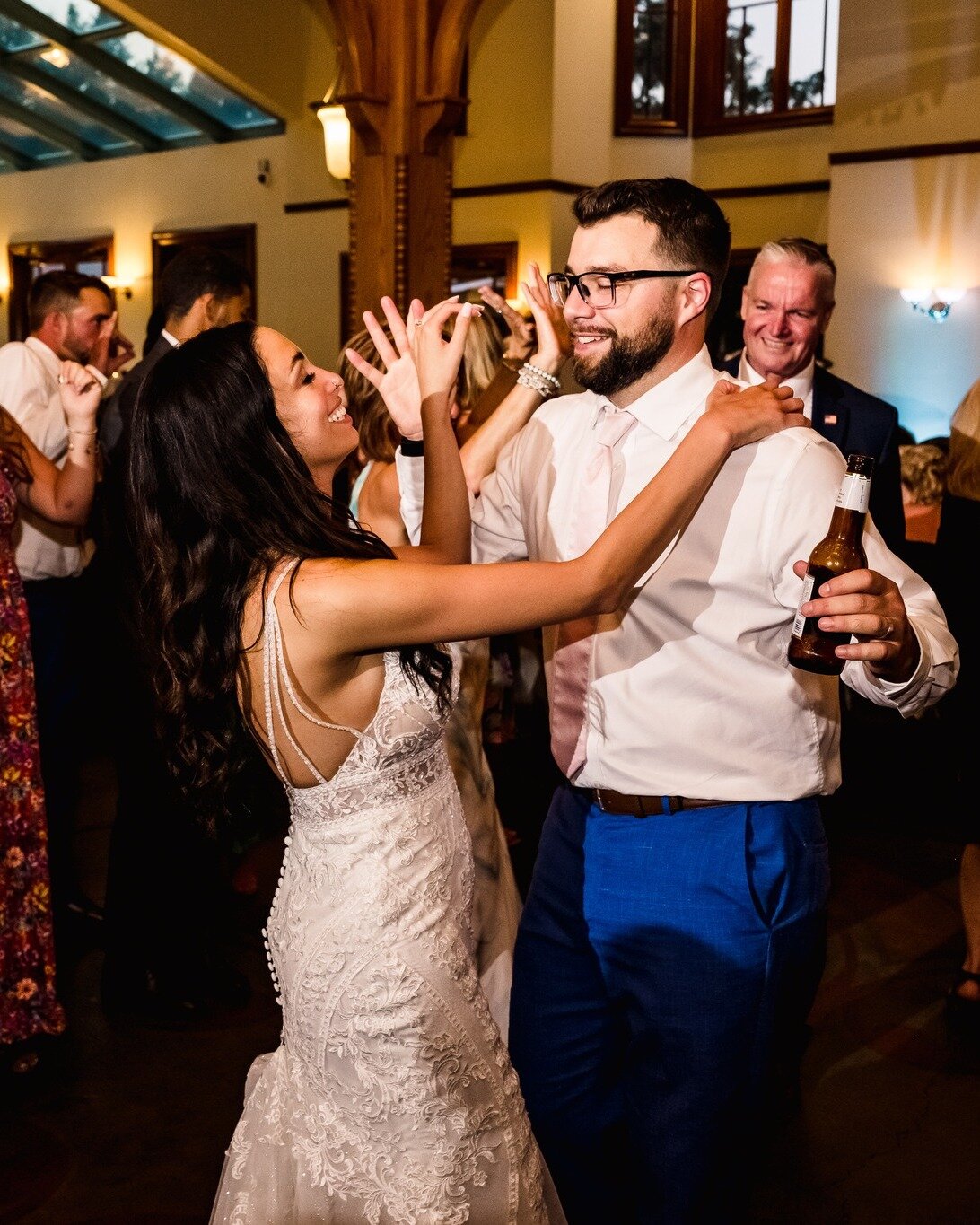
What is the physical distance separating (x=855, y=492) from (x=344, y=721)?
2.50 ft

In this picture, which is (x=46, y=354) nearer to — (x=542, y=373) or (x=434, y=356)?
(x=542, y=373)

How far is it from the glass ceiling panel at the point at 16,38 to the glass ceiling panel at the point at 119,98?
9 cm

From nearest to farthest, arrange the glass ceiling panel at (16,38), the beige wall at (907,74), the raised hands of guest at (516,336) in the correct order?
1. the raised hands of guest at (516,336)
2. the beige wall at (907,74)
3. the glass ceiling panel at (16,38)

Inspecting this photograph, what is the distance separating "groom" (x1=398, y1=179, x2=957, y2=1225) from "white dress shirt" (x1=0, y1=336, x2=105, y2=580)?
2.01m

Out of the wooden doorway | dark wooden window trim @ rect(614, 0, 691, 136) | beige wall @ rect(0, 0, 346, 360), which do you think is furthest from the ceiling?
dark wooden window trim @ rect(614, 0, 691, 136)

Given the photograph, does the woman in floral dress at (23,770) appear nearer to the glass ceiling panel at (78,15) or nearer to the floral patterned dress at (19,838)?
the floral patterned dress at (19,838)

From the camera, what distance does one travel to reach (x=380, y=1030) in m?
1.76

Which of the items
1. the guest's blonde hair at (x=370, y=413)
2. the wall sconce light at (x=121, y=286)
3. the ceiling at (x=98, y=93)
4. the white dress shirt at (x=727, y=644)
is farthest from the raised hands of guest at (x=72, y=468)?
the wall sconce light at (x=121, y=286)

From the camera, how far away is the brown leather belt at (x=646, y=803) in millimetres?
1886

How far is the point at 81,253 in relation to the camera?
13797 millimetres

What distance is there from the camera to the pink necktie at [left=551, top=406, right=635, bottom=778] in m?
2.00

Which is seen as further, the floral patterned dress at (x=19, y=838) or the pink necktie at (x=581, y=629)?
the floral patterned dress at (x=19, y=838)

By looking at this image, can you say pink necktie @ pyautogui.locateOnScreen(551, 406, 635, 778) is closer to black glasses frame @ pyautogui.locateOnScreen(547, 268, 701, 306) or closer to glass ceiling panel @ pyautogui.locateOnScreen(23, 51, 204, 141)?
black glasses frame @ pyautogui.locateOnScreen(547, 268, 701, 306)

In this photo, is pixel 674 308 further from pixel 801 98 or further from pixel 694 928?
pixel 801 98
